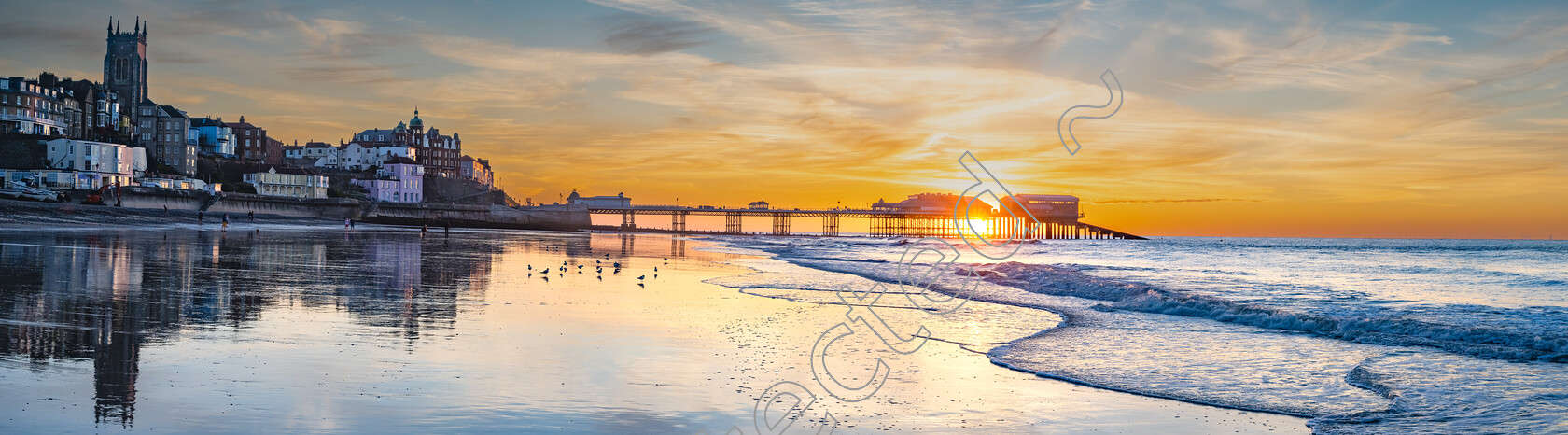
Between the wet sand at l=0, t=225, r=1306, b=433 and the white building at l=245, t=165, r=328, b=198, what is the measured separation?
113 metres

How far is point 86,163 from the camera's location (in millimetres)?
85375

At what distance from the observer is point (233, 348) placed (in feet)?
31.5

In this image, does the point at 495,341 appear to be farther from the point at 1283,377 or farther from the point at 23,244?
the point at 23,244

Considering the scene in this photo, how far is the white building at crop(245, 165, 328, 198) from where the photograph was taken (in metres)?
117

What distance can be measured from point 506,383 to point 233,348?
348cm

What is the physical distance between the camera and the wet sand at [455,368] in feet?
22.6

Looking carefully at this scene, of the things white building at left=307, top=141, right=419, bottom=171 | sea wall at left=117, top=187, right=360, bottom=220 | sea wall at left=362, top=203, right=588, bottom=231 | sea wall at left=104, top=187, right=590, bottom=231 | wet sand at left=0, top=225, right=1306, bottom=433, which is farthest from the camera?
white building at left=307, top=141, right=419, bottom=171

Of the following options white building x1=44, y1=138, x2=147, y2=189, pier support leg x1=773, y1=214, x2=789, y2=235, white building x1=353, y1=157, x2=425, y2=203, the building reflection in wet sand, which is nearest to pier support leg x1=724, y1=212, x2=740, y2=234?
pier support leg x1=773, y1=214, x2=789, y2=235

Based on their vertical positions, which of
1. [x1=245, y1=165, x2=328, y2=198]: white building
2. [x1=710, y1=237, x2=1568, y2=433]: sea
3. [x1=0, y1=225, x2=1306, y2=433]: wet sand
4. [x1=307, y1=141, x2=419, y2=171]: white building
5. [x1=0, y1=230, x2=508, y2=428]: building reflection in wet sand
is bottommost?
[x1=710, y1=237, x2=1568, y2=433]: sea

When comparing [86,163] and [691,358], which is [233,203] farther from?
[691,358]

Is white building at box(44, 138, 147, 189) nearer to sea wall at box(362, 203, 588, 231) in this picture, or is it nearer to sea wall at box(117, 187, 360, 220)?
sea wall at box(117, 187, 360, 220)

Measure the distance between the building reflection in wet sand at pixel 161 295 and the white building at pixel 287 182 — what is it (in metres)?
97.8

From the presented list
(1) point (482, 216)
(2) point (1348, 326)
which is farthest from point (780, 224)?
(2) point (1348, 326)

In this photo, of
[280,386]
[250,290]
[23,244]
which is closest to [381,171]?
[23,244]
